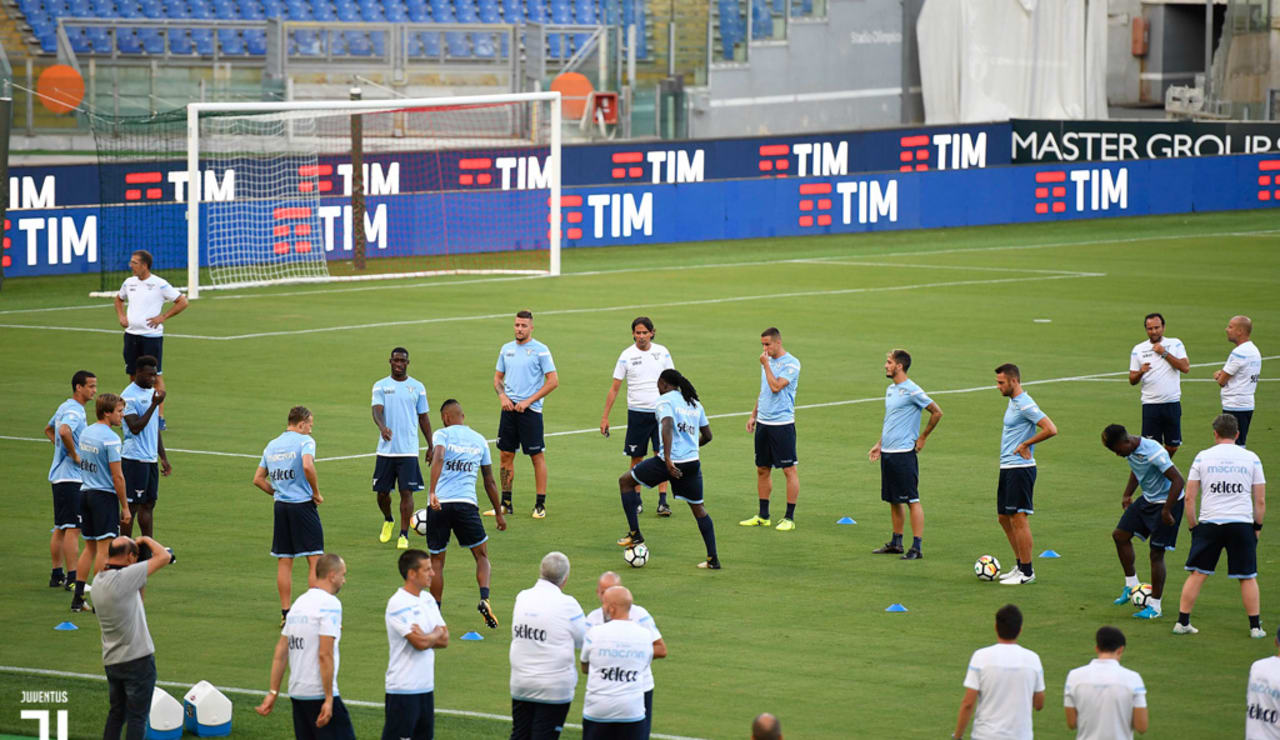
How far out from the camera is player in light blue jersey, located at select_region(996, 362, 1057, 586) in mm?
16891

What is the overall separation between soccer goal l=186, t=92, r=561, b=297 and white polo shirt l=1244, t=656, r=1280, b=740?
93.3ft

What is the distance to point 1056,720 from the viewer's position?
1336 cm

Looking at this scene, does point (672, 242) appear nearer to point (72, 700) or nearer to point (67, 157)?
point (67, 157)

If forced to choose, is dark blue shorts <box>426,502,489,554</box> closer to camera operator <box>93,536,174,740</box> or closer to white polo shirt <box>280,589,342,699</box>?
camera operator <box>93,536,174,740</box>

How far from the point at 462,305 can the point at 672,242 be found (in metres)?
12.0

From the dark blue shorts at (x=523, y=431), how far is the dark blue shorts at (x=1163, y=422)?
6.76 m

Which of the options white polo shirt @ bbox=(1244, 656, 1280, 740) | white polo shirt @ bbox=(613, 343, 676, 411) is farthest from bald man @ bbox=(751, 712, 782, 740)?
white polo shirt @ bbox=(613, 343, 676, 411)

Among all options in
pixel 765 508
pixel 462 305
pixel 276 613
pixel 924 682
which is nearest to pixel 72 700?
pixel 276 613

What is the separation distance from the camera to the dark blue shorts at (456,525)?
15.9m

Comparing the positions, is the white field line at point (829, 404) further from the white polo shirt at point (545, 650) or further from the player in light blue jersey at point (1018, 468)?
the white polo shirt at point (545, 650)

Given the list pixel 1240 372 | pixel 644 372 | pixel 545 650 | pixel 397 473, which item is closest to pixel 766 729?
pixel 545 650

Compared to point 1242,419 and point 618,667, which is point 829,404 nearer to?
point 1242,419

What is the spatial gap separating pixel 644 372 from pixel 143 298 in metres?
7.99

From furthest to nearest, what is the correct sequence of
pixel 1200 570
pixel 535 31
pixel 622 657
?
pixel 535 31, pixel 1200 570, pixel 622 657
